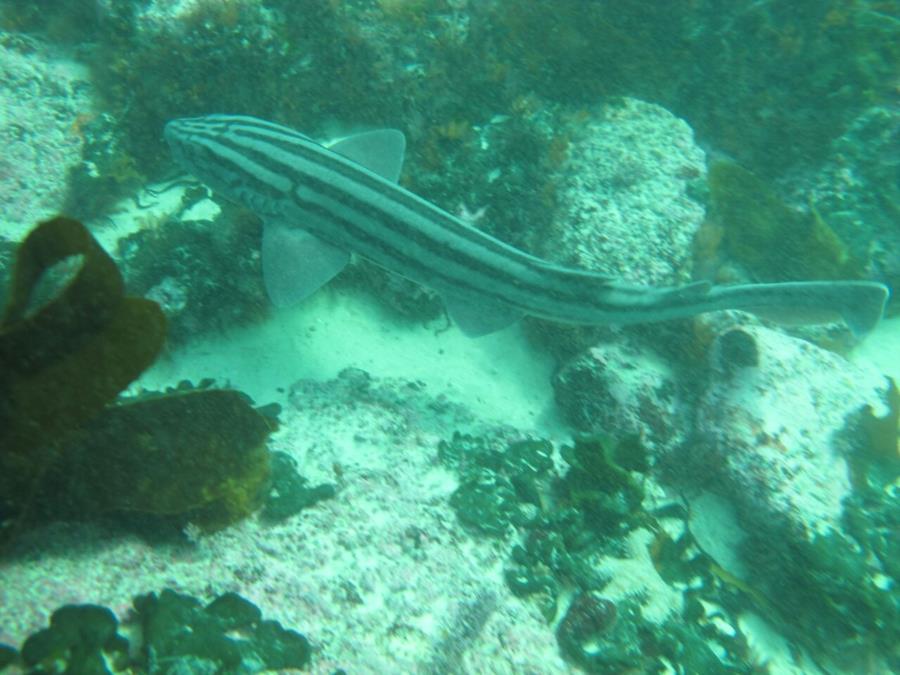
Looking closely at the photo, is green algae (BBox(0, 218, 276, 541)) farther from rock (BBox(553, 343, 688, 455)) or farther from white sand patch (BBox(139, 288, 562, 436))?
rock (BBox(553, 343, 688, 455))

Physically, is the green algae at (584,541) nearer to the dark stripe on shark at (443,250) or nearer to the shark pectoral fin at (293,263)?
the dark stripe on shark at (443,250)

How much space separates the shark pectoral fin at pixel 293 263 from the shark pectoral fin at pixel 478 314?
1147 mm

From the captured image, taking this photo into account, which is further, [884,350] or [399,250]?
[884,350]

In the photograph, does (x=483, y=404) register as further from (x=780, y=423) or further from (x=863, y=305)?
(x=863, y=305)

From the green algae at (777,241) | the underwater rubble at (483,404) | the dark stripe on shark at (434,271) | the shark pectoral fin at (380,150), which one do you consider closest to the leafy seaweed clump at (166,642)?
the underwater rubble at (483,404)

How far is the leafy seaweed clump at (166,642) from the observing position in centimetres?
223

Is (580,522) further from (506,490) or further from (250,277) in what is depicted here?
(250,277)

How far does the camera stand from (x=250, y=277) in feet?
17.5

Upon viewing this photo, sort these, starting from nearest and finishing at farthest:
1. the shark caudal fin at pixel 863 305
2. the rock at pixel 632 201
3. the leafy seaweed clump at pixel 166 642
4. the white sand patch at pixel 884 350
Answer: the leafy seaweed clump at pixel 166 642, the shark caudal fin at pixel 863 305, the rock at pixel 632 201, the white sand patch at pixel 884 350

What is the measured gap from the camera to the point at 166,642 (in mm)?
2537

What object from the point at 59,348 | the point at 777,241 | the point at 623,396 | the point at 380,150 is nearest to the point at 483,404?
the point at 623,396

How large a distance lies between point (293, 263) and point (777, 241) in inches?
235

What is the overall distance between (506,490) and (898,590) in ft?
12.2

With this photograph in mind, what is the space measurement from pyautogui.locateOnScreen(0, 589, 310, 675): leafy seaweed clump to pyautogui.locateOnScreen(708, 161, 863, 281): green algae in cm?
648
